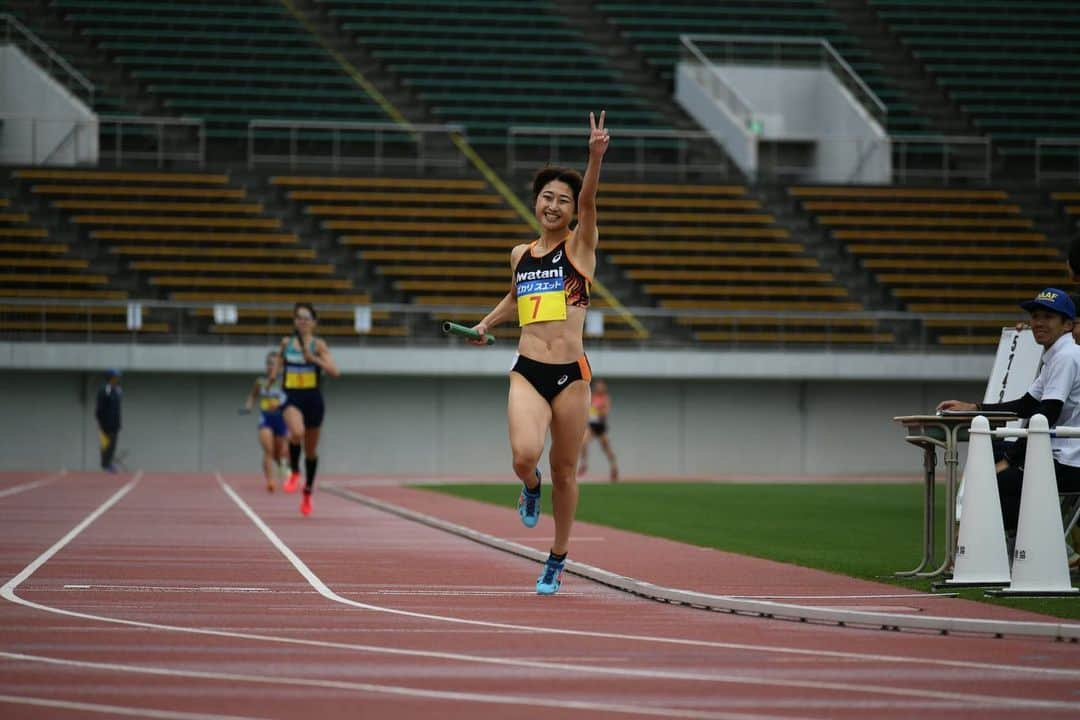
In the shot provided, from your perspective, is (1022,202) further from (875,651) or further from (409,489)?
(875,651)

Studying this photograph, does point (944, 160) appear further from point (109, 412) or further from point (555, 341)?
point (555, 341)

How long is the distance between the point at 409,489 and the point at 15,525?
38.0 feet

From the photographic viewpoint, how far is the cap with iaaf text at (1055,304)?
1030 centimetres

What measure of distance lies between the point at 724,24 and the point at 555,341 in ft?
124

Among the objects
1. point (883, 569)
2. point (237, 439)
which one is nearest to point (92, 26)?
point (237, 439)

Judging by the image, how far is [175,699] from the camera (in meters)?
5.76

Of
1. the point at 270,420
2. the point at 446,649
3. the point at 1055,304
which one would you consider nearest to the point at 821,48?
the point at 270,420

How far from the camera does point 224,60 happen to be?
139 ft

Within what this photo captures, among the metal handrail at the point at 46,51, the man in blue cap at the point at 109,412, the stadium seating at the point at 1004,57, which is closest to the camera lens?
the man in blue cap at the point at 109,412

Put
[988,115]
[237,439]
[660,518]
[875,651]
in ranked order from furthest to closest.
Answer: [988,115]
[237,439]
[660,518]
[875,651]

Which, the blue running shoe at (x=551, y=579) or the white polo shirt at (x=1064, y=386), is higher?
the white polo shirt at (x=1064, y=386)

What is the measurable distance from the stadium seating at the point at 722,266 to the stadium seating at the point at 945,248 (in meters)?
1.27

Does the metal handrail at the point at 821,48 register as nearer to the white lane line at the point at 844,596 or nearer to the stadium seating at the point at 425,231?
the stadium seating at the point at 425,231

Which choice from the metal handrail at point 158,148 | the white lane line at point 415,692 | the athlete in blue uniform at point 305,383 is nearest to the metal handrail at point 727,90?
the metal handrail at point 158,148
